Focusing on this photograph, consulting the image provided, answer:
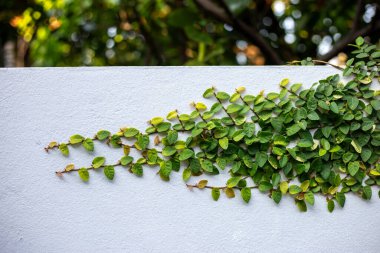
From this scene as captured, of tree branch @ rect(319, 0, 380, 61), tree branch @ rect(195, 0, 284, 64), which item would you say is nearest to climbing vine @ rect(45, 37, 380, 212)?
tree branch @ rect(319, 0, 380, 61)

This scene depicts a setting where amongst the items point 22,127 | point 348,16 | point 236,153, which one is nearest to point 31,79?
point 22,127

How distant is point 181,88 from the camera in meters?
2.11

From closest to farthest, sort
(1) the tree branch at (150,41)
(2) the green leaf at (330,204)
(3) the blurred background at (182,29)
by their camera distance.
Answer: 1. (2) the green leaf at (330,204)
2. (3) the blurred background at (182,29)
3. (1) the tree branch at (150,41)

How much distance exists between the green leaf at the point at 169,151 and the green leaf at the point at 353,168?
0.94 metres

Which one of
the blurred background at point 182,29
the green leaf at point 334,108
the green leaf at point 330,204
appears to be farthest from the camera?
the blurred background at point 182,29

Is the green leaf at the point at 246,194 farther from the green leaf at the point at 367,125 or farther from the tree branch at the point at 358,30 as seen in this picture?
the tree branch at the point at 358,30

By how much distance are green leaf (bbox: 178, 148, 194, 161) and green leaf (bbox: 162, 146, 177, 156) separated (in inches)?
1.7

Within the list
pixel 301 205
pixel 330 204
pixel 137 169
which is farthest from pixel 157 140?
pixel 330 204

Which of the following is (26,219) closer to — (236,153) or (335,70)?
(236,153)

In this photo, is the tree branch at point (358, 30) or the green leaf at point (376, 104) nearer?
the green leaf at point (376, 104)

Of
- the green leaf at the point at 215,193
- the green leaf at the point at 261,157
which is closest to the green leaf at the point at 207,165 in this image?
the green leaf at the point at 215,193

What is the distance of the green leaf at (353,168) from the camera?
2088 mm

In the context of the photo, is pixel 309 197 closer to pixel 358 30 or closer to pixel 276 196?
pixel 276 196

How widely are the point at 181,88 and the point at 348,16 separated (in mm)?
3286
